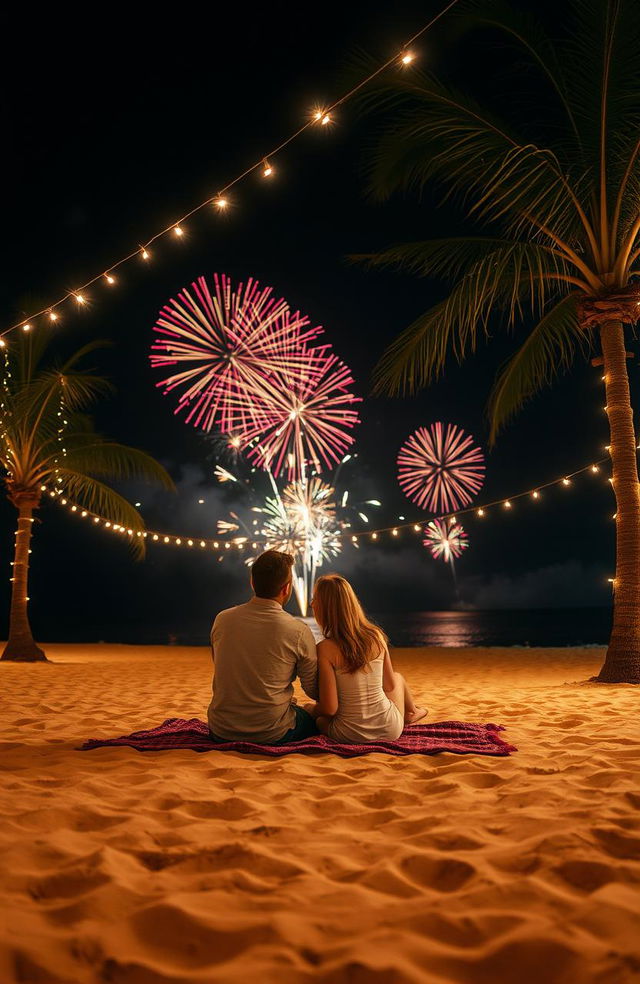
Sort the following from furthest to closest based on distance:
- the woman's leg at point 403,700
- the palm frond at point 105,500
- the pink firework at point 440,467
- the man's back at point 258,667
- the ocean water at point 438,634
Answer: the ocean water at point 438,634
the pink firework at point 440,467
the palm frond at point 105,500
the woman's leg at point 403,700
the man's back at point 258,667

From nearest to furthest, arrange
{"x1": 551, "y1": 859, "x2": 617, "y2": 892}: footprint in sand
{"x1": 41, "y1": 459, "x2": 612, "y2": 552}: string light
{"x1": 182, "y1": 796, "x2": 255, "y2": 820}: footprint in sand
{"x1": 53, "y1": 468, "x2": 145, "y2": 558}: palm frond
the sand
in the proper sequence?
the sand
{"x1": 551, "y1": 859, "x2": 617, "y2": 892}: footprint in sand
{"x1": 182, "y1": 796, "x2": 255, "y2": 820}: footprint in sand
{"x1": 41, "y1": 459, "x2": 612, "y2": 552}: string light
{"x1": 53, "y1": 468, "x2": 145, "y2": 558}: palm frond

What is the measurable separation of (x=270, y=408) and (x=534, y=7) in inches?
343

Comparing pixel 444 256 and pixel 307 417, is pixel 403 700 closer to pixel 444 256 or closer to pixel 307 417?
pixel 444 256

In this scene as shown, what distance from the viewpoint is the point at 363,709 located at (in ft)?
10.8

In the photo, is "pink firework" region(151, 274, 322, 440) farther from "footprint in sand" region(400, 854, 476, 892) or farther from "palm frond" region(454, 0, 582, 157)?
"footprint in sand" region(400, 854, 476, 892)

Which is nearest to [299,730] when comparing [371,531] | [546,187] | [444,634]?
[546,187]

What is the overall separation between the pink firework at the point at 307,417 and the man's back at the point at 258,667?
34.5 ft

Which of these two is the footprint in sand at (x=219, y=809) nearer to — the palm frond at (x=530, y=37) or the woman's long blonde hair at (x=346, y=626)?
the woman's long blonde hair at (x=346, y=626)

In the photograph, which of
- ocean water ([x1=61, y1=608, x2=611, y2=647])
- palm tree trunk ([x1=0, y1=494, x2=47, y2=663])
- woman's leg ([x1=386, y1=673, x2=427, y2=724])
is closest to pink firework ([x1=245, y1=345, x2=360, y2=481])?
palm tree trunk ([x1=0, y1=494, x2=47, y2=663])

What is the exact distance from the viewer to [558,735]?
3584 millimetres

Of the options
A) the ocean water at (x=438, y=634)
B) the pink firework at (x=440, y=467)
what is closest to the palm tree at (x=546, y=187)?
the pink firework at (x=440, y=467)

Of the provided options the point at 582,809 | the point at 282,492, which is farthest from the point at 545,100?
the point at 282,492

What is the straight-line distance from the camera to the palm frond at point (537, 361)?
8.25 meters

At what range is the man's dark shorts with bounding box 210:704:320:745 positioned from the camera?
328 cm
